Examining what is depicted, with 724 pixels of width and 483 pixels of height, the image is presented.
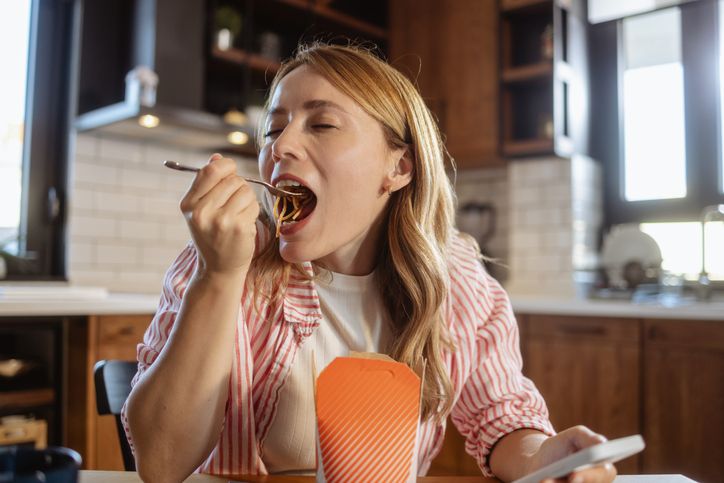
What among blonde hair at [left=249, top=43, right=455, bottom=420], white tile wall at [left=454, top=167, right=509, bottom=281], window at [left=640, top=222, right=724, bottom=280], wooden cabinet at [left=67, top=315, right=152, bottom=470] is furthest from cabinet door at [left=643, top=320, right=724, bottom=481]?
wooden cabinet at [left=67, top=315, right=152, bottom=470]

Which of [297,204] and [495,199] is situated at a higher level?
[495,199]

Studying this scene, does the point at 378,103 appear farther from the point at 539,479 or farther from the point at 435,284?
the point at 539,479

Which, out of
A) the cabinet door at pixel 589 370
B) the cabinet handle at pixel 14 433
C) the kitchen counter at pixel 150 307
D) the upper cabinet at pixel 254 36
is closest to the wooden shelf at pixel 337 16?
the upper cabinet at pixel 254 36

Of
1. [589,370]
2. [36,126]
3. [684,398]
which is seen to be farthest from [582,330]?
[36,126]

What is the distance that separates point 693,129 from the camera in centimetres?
330

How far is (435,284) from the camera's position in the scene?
1.08 meters

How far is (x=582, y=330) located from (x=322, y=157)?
82.9 inches

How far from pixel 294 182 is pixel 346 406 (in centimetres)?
48

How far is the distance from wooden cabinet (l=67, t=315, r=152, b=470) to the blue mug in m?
1.71

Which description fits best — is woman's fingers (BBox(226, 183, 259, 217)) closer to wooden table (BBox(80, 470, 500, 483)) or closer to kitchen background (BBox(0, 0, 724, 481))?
wooden table (BBox(80, 470, 500, 483))

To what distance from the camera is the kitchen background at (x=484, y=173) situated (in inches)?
96.9

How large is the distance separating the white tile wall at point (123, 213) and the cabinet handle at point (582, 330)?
1.82 m

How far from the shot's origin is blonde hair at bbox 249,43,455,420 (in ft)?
3.40

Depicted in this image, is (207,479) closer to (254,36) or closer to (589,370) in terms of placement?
(589,370)
